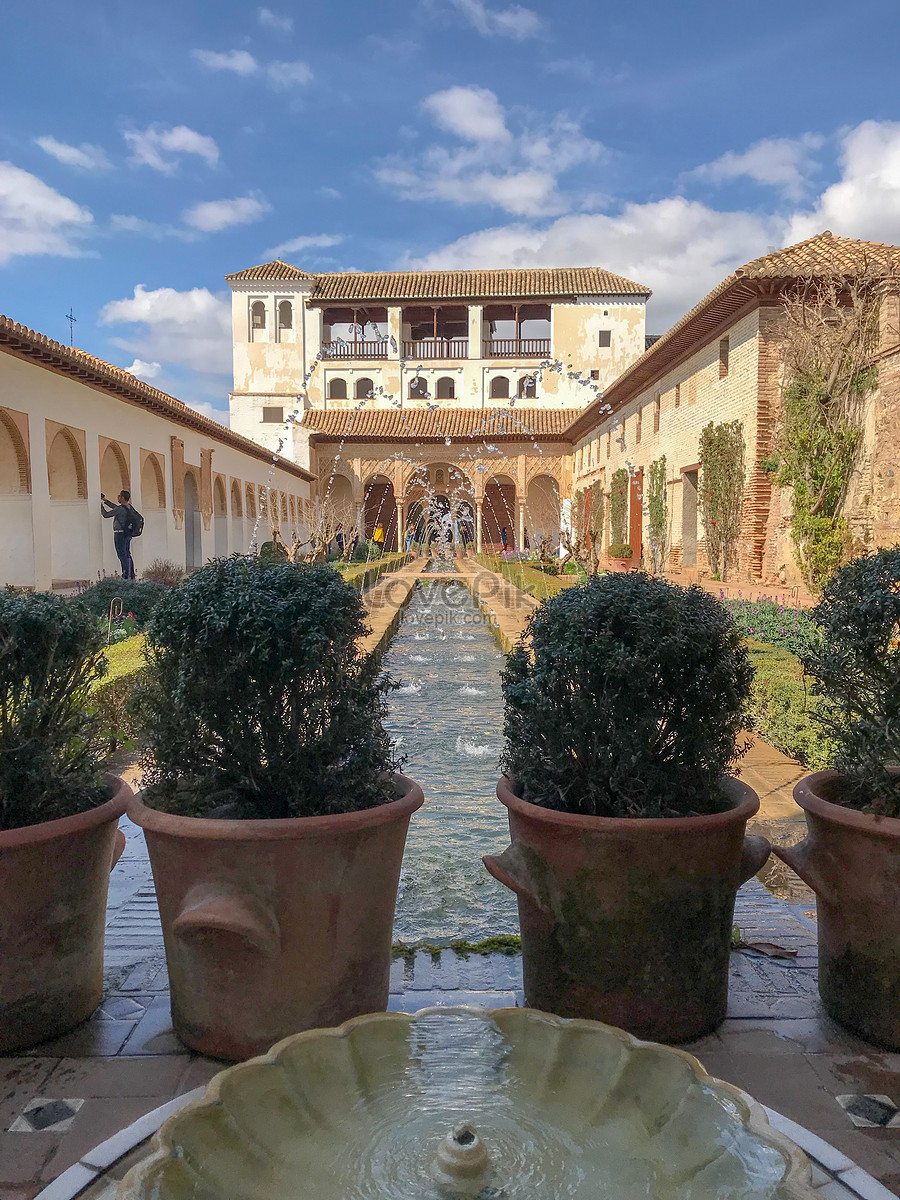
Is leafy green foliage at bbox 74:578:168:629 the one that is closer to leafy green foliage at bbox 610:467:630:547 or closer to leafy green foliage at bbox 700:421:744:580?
leafy green foliage at bbox 700:421:744:580

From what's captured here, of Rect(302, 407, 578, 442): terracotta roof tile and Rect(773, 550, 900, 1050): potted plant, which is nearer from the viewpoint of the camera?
Rect(773, 550, 900, 1050): potted plant

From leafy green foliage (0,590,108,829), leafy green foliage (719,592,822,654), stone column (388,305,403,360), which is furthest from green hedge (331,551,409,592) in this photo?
leafy green foliage (0,590,108,829)

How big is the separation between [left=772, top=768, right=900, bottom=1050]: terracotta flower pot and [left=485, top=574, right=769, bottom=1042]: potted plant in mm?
154

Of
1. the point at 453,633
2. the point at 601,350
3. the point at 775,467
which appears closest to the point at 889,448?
the point at 775,467

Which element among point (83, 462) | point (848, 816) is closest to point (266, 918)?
point (848, 816)

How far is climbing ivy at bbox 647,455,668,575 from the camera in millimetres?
17812

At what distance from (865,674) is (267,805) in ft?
5.27

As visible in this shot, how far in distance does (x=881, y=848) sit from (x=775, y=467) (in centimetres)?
1143

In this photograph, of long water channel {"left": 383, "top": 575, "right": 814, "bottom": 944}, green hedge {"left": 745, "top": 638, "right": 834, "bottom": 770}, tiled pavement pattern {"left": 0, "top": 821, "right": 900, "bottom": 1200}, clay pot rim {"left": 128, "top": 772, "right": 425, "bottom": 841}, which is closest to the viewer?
tiled pavement pattern {"left": 0, "top": 821, "right": 900, "bottom": 1200}

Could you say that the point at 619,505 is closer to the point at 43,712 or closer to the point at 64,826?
the point at 43,712

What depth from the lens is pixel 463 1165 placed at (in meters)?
1.11

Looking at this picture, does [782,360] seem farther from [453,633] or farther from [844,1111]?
[844,1111]

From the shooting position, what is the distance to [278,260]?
3631 centimetres

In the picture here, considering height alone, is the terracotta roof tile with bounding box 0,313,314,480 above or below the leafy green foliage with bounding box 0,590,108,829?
above
